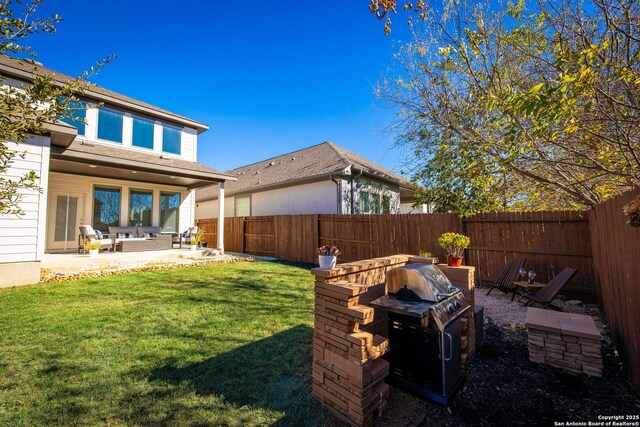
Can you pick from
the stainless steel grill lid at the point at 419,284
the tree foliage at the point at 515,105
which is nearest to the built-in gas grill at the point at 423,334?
the stainless steel grill lid at the point at 419,284

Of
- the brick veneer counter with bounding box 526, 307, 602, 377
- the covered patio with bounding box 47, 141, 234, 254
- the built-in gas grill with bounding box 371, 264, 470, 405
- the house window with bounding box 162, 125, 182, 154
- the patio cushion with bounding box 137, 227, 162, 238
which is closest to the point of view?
the built-in gas grill with bounding box 371, 264, 470, 405

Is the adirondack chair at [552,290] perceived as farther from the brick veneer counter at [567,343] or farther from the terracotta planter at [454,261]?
the terracotta planter at [454,261]

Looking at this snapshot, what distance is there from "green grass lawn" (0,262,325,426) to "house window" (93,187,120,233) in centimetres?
625

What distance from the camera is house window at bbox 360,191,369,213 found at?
506 inches

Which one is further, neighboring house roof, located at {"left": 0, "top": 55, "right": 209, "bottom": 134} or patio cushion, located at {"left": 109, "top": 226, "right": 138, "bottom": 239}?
patio cushion, located at {"left": 109, "top": 226, "right": 138, "bottom": 239}

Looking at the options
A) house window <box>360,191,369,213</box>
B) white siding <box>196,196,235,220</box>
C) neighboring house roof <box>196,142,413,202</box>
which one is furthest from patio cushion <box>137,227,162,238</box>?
house window <box>360,191,369,213</box>

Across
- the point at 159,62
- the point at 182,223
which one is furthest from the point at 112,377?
the point at 182,223

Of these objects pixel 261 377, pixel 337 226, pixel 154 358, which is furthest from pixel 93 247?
pixel 261 377

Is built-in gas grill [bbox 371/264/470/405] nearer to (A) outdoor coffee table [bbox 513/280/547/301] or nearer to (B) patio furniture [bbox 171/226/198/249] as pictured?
(A) outdoor coffee table [bbox 513/280/547/301]

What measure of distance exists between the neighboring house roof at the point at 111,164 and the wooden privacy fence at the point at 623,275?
11401 mm

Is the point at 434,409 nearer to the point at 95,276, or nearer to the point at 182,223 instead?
the point at 95,276

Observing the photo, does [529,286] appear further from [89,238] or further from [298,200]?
[89,238]

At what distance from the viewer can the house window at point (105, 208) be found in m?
11.4

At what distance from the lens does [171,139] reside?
42.8 feet
